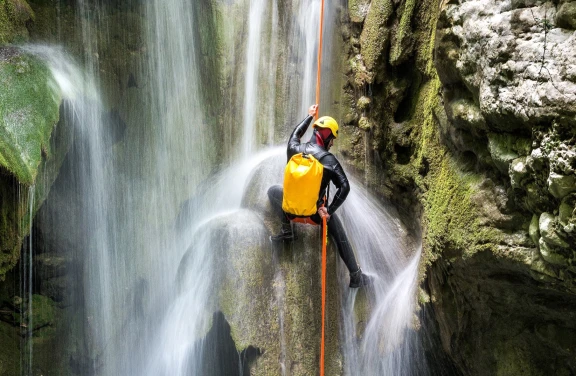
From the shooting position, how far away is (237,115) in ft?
25.7

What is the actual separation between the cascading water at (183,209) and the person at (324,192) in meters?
0.36

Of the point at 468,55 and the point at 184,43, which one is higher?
the point at 184,43

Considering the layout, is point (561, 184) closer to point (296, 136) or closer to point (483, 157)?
point (483, 157)

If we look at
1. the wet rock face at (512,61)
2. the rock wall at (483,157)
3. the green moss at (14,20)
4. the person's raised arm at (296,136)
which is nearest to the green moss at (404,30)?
the rock wall at (483,157)

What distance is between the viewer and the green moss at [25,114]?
5.92 metres

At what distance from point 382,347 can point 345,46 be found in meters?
4.65

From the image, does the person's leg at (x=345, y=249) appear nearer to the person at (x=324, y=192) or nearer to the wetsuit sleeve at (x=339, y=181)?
the person at (x=324, y=192)

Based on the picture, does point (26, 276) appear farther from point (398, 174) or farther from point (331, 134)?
point (398, 174)

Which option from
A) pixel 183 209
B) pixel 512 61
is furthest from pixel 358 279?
pixel 512 61

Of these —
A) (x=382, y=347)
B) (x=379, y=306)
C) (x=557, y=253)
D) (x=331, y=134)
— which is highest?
(x=331, y=134)

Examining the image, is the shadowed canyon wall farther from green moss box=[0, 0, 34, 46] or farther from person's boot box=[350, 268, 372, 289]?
person's boot box=[350, 268, 372, 289]

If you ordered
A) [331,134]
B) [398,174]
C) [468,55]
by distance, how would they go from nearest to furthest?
[468,55] → [331,134] → [398,174]

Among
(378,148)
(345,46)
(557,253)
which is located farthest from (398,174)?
(557,253)

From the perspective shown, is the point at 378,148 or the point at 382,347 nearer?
the point at 382,347
